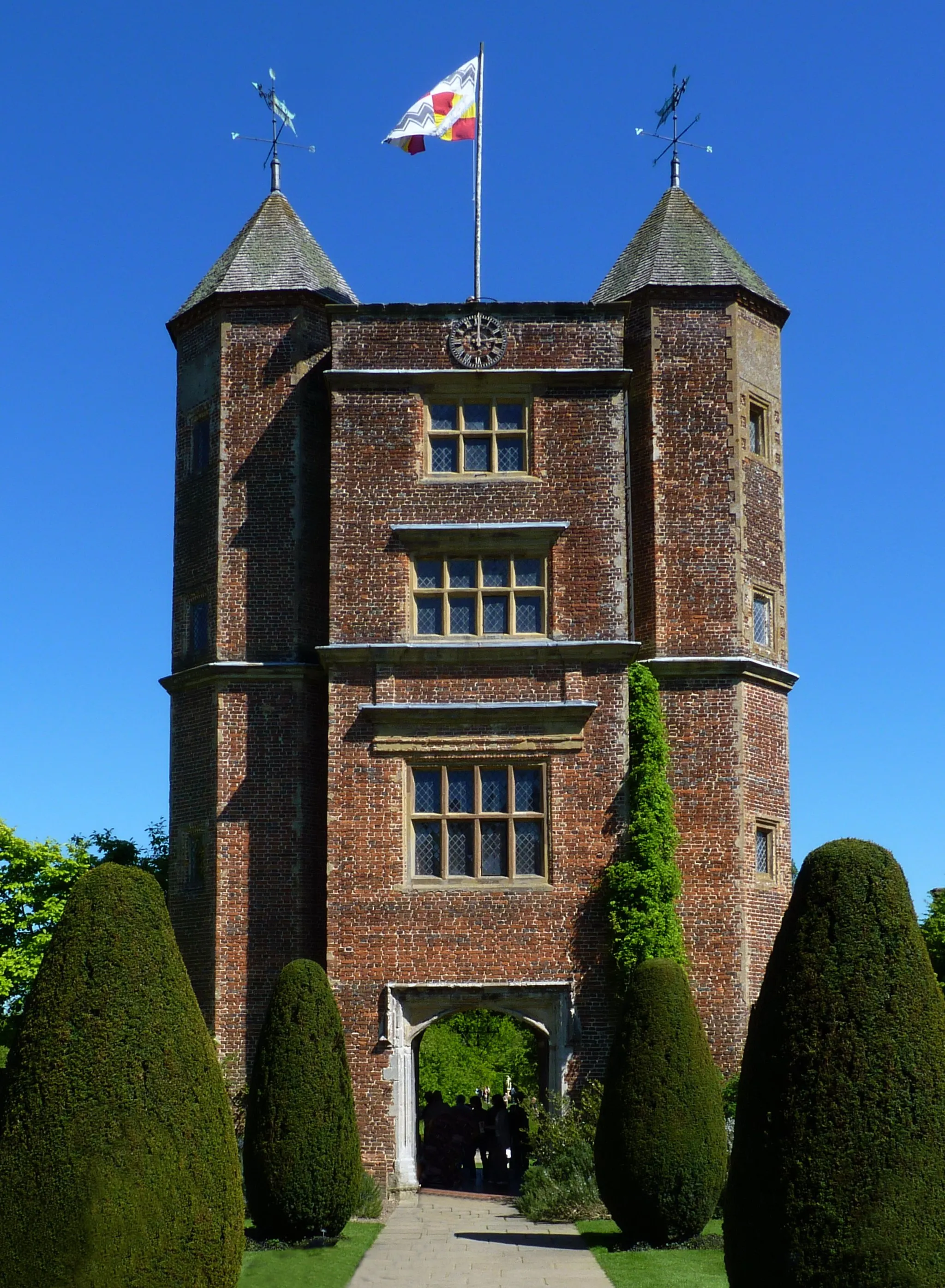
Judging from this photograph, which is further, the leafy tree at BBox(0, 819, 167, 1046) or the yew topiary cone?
the leafy tree at BBox(0, 819, 167, 1046)

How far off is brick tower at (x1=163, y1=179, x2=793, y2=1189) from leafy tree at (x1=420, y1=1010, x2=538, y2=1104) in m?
15.5

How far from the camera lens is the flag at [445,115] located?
2688 centimetres

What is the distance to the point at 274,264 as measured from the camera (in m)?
27.0

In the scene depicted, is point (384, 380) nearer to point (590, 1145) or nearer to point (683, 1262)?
point (590, 1145)

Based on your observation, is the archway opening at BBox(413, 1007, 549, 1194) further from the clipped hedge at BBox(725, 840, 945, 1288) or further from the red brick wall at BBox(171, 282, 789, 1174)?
the clipped hedge at BBox(725, 840, 945, 1288)

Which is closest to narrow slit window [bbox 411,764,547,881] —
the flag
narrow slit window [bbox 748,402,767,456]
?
narrow slit window [bbox 748,402,767,456]

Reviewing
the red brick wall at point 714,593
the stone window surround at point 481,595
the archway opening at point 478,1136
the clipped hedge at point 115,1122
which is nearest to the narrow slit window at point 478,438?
the stone window surround at point 481,595

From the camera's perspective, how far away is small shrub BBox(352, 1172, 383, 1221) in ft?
69.5

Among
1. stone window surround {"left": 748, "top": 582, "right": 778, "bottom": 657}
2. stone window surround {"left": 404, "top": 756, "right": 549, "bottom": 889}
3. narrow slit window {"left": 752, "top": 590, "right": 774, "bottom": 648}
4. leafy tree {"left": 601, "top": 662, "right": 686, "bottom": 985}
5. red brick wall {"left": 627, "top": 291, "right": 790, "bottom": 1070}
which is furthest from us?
narrow slit window {"left": 752, "top": 590, "right": 774, "bottom": 648}

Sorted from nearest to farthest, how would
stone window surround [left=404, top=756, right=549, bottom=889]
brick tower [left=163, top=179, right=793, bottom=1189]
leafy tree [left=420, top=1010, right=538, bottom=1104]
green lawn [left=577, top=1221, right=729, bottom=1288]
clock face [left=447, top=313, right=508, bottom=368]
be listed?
green lawn [left=577, top=1221, right=729, bottom=1288] → brick tower [left=163, top=179, right=793, bottom=1189] → stone window surround [left=404, top=756, right=549, bottom=889] → clock face [left=447, top=313, right=508, bottom=368] → leafy tree [left=420, top=1010, right=538, bottom=1104]

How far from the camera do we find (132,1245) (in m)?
11.7

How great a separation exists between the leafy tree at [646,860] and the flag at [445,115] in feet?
31.0

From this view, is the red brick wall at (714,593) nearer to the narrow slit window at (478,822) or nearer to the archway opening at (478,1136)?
the narrow slit window at (478,822)

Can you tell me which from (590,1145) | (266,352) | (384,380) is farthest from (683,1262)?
(266,352)
